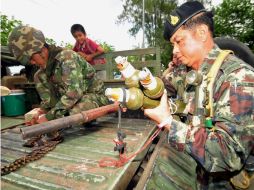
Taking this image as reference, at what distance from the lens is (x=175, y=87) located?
2.96 metres

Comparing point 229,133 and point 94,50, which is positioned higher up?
point 94,50

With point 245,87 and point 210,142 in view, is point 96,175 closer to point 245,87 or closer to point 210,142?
point 210,142

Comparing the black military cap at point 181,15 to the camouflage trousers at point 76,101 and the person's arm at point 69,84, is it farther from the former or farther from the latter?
the camouflage trousers at point 76,101

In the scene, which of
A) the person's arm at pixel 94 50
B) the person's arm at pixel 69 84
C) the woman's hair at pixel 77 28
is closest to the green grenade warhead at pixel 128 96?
the person's arm at pixel 69 84

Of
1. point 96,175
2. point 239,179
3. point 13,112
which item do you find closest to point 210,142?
point 239,179

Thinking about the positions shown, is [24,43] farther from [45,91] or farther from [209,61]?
[209,61]

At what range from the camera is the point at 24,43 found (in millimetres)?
3412

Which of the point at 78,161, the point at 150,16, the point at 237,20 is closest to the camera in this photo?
the point at 78,161

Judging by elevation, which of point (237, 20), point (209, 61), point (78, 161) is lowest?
point (78, 161)

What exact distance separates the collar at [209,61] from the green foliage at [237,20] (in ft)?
49.6

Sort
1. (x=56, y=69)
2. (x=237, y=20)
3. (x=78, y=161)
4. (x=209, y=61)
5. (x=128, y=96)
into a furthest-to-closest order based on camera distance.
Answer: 1. (x=237, y=20)
2. (x=56, y=69)
3. (x=78, y=161)
4. (x=209, y=61)
5. (x=128, y=96)

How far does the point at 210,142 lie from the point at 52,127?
1.16 meters

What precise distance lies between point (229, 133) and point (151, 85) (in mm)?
602

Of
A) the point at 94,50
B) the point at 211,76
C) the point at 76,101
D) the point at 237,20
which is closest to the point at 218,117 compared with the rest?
the point at 211,76
